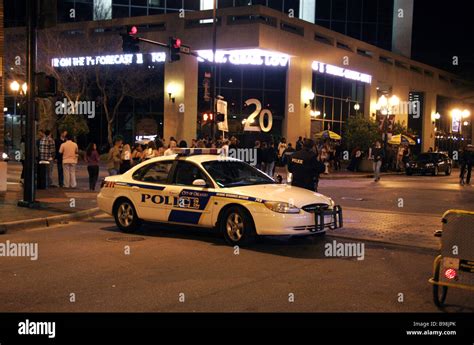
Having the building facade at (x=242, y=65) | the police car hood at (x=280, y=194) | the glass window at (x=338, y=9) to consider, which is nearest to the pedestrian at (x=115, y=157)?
the police car hood at (x=280, y=194)

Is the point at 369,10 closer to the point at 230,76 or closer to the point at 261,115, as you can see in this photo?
the point at 230,76

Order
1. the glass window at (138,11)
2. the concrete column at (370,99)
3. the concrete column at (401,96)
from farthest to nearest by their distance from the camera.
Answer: the concrete column at (401,96), the concrete column at (370,99), the glass window at (138,11)

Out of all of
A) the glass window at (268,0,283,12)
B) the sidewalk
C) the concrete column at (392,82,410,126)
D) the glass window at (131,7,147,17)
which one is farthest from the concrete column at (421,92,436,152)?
the sidewalk

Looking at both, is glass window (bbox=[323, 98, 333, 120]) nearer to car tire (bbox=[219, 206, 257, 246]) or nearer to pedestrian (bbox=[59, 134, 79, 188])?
pedestrian (bbox=[59, 134, 79, 188])

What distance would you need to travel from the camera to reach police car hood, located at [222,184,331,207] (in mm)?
9312

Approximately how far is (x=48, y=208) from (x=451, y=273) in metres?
10.1

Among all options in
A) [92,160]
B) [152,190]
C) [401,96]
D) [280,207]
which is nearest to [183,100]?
[92,160]

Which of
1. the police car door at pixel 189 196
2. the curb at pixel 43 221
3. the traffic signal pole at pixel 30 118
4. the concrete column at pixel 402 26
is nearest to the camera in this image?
the police car door at pixel 189 196

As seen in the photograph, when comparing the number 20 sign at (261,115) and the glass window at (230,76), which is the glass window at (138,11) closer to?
the glass window at (230,76)

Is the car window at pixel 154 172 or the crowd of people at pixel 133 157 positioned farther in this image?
the crowd of people at pixel 133 157

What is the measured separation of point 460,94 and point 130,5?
38164 mm

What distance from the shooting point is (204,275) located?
7.64 meters

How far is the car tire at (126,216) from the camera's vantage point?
1095cm

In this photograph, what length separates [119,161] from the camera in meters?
17.7
